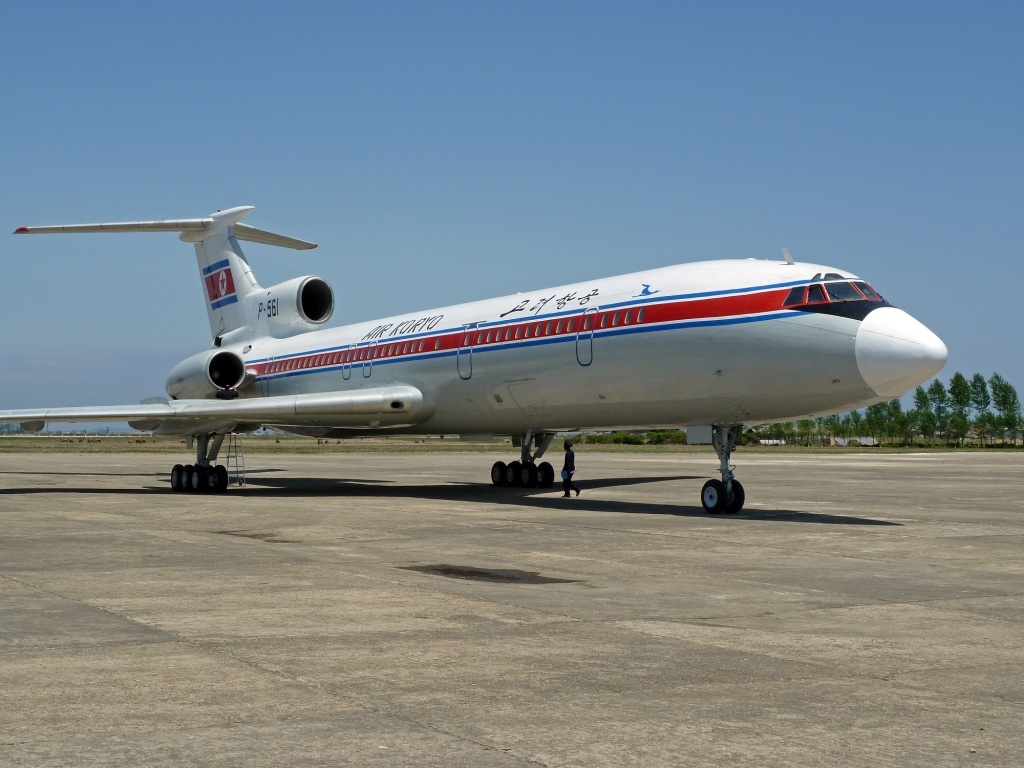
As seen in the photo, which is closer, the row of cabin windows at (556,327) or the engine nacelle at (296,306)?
the row of cabin windows at (556,327)

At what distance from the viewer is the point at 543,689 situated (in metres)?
5.74

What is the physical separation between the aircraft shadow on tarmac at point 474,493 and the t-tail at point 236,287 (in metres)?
4.51

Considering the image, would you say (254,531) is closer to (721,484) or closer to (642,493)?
(721,484)

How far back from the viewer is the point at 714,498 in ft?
58.1

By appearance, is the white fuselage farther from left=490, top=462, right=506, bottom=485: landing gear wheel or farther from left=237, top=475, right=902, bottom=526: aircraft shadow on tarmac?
left=490, top=462, right=506, bottom=485: landing gear wheel

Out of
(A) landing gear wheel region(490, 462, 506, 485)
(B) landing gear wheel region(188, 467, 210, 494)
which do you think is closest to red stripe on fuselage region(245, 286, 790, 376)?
(A) landing gear wheel region(490, 462, 506, 485)

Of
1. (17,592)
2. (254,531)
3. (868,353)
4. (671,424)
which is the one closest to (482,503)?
(671,424)

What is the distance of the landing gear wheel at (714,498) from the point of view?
57.9 feet

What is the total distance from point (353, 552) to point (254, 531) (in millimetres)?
3191

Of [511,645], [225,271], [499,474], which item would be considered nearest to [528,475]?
[499,474]

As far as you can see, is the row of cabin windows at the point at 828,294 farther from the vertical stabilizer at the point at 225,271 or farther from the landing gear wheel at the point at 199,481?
the vertical stabilizer at the point at 225,271

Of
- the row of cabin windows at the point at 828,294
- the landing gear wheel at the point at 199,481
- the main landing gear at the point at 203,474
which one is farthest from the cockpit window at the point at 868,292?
the landing gear wheel at the point at 199,481

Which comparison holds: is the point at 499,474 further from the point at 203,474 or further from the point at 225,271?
the point at 225,271

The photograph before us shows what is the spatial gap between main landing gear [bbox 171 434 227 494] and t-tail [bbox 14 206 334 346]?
5.96 m
